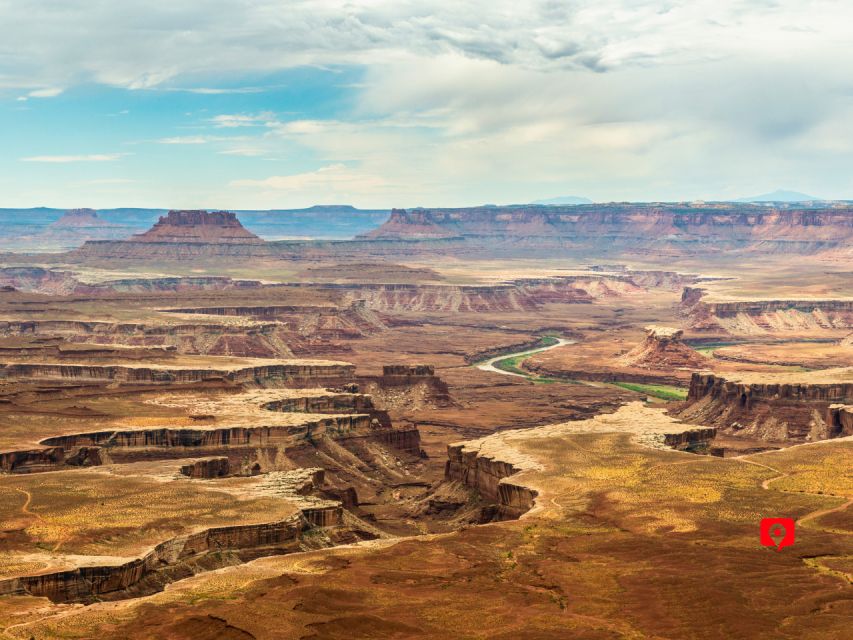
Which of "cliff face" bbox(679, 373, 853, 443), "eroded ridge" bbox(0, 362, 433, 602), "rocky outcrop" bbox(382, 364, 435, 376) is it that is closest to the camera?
"eroded ridge" bbox(0, 362, 433, 602)

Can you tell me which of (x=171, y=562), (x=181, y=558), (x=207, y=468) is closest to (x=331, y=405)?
(x=207, y=468)

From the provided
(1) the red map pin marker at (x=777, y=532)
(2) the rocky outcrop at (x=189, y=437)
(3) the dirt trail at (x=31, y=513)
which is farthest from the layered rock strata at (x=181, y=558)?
(1) the red map pin marker at (x=777, y=532)

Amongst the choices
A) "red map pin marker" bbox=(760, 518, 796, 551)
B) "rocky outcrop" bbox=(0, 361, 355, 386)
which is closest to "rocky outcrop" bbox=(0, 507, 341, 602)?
"red map pin marker" bbox=(760, 518, 796, 551)

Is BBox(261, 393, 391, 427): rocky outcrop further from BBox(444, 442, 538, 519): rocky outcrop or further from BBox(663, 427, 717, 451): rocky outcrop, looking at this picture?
BBox(663, 427, 717, 451): rocky outcrop

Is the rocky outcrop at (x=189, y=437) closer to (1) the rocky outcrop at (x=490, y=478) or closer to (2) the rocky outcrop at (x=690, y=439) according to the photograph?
(1) the rocky outcrop at (x=490, y=478)

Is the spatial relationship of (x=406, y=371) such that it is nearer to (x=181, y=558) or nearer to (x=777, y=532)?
(x=777, y=532)

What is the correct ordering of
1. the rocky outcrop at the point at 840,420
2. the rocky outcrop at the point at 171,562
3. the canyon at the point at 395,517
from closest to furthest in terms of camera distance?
the canyon at the point at 395,517, the rocky outcrop at the point at 171,562, the rocky outcrop at the point at 840,420
